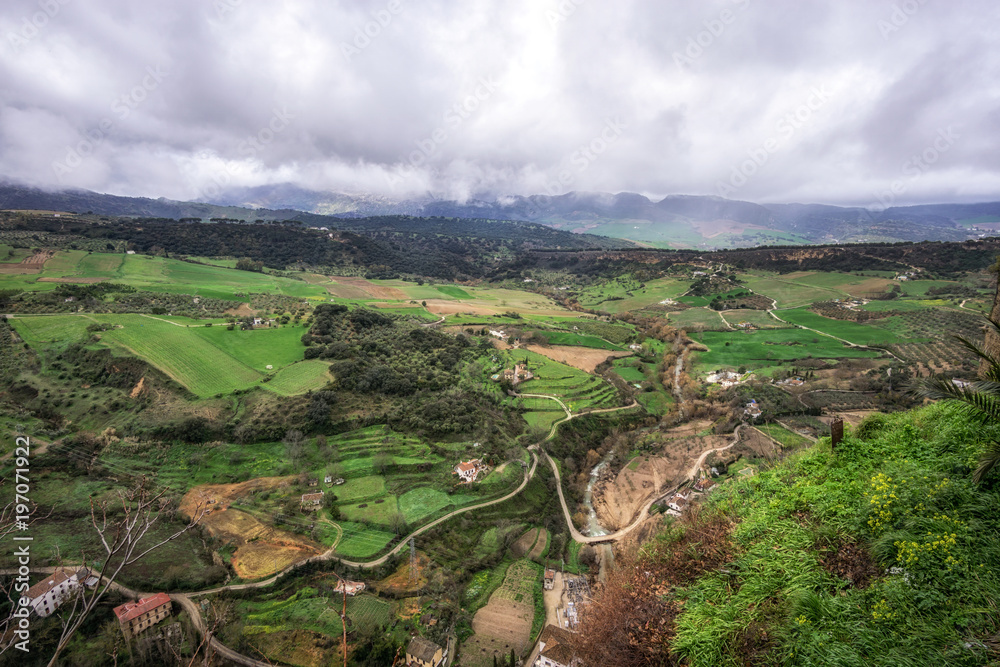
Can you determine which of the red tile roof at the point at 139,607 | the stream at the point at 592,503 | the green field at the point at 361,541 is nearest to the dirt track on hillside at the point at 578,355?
the stream at the point at 592,503

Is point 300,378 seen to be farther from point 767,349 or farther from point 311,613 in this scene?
point 767,349

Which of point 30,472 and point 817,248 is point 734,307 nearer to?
point 817,248

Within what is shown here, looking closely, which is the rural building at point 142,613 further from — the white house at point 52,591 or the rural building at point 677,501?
the rural building at point 677,501

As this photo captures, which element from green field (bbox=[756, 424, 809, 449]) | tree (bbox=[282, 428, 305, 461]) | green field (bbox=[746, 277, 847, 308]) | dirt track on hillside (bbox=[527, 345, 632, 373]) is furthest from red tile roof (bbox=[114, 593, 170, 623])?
green field (bbox=[746, 277, 847, 308])

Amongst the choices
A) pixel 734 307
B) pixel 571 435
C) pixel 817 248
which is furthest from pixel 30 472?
pixel 817 248

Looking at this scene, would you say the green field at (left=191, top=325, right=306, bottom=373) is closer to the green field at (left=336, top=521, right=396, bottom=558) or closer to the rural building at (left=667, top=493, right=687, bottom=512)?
the green field at (left=336, top=521, right=396, bottom=558)

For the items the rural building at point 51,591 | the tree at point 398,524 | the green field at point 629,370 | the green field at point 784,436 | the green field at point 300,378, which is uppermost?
the green field at point 300,378
